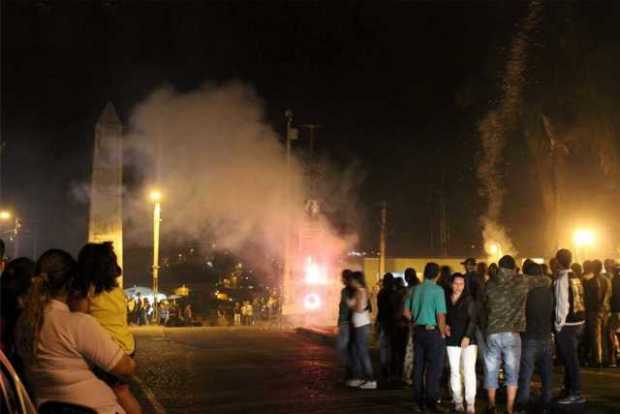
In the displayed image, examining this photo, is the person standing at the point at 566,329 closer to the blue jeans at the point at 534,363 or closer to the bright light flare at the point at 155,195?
the blue jeans at the point at 534,363

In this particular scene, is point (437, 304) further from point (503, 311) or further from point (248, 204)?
point (248, 204)

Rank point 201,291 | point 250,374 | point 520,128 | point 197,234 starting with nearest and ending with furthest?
point 250,374 → point 520,128 → point 197,234 → point 201,291

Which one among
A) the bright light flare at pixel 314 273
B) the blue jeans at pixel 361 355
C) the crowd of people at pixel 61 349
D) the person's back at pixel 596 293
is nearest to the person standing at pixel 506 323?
the blue jeans at pixel 361 355

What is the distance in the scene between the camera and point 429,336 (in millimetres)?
9078

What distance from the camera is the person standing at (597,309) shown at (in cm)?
1228

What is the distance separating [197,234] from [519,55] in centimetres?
1774

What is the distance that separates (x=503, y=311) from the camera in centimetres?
853

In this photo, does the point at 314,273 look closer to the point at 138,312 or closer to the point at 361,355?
the point at 138,312

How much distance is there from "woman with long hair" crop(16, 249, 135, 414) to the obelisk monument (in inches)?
1002

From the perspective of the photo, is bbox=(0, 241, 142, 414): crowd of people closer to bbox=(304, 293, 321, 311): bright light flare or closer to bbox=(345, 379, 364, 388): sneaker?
Result: bbox=(345, 379, 364, 388): sneaker

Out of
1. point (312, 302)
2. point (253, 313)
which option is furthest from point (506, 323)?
point (253, 313)

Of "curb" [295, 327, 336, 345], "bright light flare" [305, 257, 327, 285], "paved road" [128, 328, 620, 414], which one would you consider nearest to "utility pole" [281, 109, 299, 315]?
"bright light flare" [305, 257, 327, 285]

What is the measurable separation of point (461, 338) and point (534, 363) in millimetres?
866

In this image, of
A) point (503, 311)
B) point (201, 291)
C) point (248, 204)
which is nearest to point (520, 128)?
point (248, 204)
